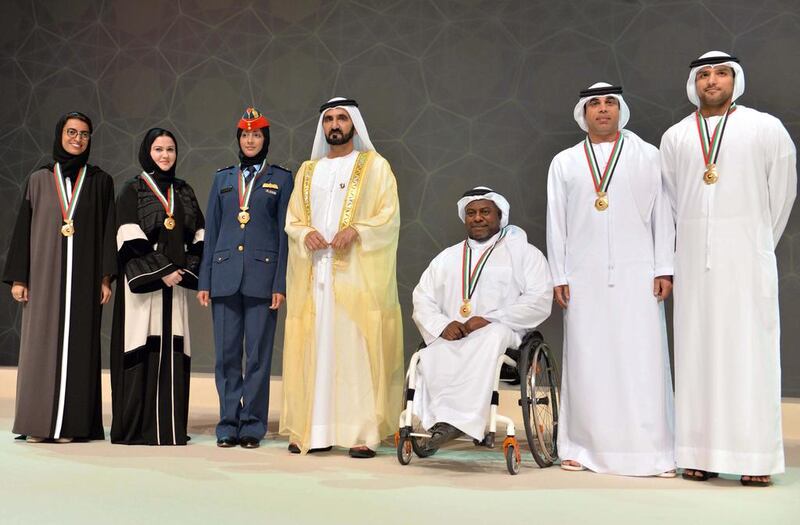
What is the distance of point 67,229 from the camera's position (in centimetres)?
489

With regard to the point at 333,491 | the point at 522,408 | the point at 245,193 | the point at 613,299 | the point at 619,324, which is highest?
the point at 245,193

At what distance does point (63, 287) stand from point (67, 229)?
0.32 metres

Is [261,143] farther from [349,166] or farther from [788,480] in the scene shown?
[788,480]

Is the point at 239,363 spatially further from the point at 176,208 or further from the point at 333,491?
the point at 333,491

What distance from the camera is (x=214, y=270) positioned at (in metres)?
4.79

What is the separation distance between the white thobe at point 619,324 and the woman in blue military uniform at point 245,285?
1.55m

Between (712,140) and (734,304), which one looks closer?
(734,304)

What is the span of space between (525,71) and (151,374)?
11.0 ft

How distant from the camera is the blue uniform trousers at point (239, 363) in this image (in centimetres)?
473

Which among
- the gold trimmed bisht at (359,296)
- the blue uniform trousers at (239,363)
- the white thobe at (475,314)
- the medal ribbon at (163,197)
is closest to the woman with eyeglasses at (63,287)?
the medal ribbon at (163,197)

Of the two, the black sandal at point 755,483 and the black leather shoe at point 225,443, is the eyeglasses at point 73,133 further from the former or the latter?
the black sandal at point 755,483

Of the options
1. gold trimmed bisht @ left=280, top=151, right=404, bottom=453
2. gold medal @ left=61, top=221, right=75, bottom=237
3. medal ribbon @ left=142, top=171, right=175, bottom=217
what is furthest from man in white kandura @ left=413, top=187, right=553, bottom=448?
gold medal @ left=61, top=221, right=75, bottom=237

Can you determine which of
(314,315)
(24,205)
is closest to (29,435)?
(24,205)

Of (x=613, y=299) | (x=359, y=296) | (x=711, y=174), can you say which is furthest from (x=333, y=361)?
(x=711, y=174)
